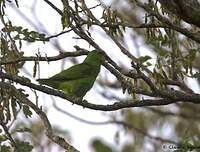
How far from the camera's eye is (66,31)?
11.2 ft

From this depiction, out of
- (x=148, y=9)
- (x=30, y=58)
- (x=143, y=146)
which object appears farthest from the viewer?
(x=143, y=146)

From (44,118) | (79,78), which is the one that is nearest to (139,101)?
(44,118)

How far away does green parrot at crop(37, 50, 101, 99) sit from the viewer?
163 inches

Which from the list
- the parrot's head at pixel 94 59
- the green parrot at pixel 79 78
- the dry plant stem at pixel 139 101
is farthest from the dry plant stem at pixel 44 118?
the parrot's head at pixel 94 59

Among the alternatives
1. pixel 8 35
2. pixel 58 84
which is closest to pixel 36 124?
pixel 58 84

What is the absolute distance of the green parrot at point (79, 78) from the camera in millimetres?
4137

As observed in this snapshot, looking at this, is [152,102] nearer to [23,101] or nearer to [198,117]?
[23,101]

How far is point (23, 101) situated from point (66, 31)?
484 millimetres

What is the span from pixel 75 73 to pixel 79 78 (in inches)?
2.9

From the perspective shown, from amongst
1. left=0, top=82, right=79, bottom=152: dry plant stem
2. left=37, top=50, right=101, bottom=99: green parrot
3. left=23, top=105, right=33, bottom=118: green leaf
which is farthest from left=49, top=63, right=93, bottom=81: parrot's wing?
left=0, top=82, right=79, bottom=152: dry plant stem

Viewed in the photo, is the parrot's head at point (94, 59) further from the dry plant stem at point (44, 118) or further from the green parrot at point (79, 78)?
the dry plant stem at point (44, 118)

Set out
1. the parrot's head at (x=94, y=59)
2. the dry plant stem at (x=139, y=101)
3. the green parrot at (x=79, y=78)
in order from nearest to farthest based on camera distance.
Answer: the dry plant stem at (x=139, y=101) → the green parrot at (x=79, y=78) → the parrot's head at (x=94, y=59)

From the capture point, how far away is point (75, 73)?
14.3ft

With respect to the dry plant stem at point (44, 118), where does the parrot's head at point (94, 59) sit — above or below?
above
